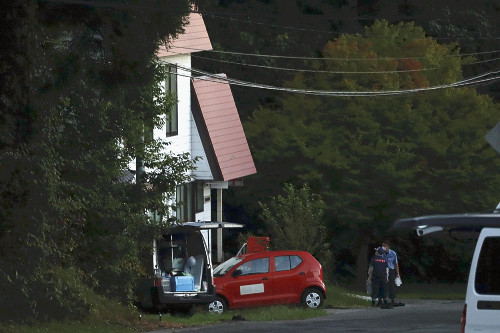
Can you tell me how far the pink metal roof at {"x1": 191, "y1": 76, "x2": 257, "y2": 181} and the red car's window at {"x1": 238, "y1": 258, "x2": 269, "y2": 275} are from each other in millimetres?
9620

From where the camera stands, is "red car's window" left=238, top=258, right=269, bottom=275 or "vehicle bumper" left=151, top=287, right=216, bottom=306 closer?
"vehicle bumper" left=151, top=287, right=216, bottom=306

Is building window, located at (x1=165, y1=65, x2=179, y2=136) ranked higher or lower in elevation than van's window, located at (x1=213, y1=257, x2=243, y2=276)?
higher

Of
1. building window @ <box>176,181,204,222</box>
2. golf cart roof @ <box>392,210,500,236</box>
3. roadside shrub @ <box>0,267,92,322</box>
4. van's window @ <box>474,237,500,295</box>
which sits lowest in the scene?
roadside shrub @ <box>0,267,92,322</box>

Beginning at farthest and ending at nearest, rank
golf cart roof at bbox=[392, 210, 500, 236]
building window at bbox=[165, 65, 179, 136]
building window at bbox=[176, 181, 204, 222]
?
1. building window at bbox=[176, 181, 204, 222]
2. building window at bbox=[165, 65, 179, 136]
3. golf cart roof at bbox=[392, 210, 500, 236]

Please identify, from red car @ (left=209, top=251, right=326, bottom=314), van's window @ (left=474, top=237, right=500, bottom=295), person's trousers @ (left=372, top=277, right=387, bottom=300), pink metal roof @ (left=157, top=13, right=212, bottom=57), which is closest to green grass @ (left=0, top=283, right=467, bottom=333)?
red car @ (left=209, top=251, right=326, bottom=314)

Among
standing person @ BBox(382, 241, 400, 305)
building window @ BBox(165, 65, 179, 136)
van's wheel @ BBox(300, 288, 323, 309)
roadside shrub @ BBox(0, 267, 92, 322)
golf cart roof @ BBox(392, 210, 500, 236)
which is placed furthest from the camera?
building window @ BBox(165, 65, 179, 136)

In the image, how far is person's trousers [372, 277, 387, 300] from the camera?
31516mm

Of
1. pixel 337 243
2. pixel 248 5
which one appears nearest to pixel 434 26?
pixel 248 5

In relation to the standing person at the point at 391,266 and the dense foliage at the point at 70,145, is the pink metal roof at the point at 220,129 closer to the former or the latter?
the standing person at the point at 391,266

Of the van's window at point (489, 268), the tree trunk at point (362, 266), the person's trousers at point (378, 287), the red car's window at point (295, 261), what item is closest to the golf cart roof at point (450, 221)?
the van's window at point (489, 268)

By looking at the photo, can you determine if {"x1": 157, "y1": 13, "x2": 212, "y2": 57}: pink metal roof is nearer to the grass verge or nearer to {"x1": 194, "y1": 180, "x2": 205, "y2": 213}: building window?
{"x1": 194, "y1": 180, "x2": 205, "y2": 213}: building window

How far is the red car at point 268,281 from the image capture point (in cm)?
2973

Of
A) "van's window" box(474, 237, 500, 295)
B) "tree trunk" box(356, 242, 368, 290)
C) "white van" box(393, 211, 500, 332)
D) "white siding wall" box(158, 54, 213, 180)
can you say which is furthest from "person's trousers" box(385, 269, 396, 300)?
"van's window" box(474, 237, 500, 295)

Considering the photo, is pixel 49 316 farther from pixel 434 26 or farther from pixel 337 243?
pixel 434 26
